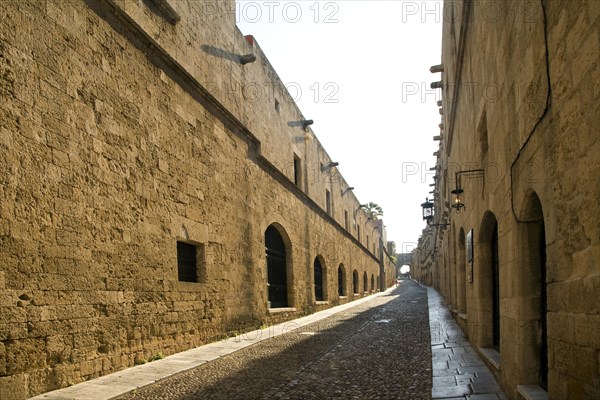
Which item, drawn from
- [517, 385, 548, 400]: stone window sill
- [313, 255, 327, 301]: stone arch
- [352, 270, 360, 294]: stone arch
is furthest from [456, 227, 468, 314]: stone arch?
[352, 270, 360, 294]: stone arch

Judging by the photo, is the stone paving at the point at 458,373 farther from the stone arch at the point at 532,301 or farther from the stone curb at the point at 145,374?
the stone curb at the point at 145,374

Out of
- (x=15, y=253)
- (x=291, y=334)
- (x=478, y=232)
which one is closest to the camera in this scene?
(x=15, y=253)

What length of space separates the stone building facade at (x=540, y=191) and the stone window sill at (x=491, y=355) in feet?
0.05

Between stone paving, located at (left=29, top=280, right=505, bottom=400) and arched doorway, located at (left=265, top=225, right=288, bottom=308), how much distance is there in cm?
355

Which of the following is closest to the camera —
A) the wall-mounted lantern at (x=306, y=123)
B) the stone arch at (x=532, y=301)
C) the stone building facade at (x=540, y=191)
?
the stone building facade at (x=540, y=191)

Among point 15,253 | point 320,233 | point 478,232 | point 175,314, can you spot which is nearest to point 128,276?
point 175,314

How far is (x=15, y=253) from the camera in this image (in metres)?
4.67

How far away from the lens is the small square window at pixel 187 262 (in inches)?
317

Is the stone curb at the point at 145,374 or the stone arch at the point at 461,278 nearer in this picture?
the stone curb at the point at 145,374

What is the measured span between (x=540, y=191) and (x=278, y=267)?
36.0 feet

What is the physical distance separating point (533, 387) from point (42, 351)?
Answer: 4.56 metres

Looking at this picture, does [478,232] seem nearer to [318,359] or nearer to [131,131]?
[318,359]

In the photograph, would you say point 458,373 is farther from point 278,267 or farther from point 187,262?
point 278,267

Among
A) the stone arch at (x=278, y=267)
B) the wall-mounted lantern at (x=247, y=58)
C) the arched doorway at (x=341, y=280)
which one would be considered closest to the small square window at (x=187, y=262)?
the stone arch at (x=278, y=267)
